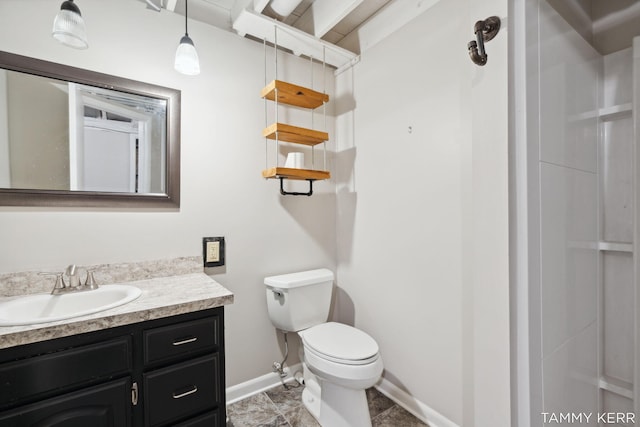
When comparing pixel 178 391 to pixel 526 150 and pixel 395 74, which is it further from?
pixel 395 74

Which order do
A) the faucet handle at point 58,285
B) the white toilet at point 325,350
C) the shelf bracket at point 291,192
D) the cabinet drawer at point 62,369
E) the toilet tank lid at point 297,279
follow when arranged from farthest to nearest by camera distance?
the shelf bracket at point 291,192 < the toilet tank lid at point 297,279 < the white toilet at point 325,350 < the faucet handle at point 58,285 < the cabinet drawer at point 62,369

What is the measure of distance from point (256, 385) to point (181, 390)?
0.83 meters

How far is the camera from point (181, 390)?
1.09m

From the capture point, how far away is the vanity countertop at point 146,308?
0.84m

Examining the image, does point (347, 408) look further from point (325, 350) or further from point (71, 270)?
point (71, 270)

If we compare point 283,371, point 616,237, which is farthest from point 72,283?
point 616,237

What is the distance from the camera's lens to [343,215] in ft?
7.00

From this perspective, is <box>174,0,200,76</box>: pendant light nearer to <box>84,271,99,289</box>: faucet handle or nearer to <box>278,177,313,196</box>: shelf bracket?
<box>278,177,313,196</box>: shelf bracket

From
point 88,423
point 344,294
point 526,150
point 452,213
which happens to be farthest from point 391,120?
point 88,423

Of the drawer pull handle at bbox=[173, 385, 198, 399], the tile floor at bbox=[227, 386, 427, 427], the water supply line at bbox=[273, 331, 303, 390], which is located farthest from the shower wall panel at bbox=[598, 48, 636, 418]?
the drawer pull handle at bbox=[173, 385, 198, 399]

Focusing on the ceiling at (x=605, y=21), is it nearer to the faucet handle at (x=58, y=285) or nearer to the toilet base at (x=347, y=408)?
the toilet base at (x=347, y=408)

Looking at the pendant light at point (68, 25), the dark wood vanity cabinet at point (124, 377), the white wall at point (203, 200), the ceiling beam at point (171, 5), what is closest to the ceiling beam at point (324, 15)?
the white wall at point (203, 200)

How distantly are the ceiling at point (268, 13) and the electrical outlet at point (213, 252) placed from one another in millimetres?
1276

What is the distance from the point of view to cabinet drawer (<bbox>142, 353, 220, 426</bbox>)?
1032mm
